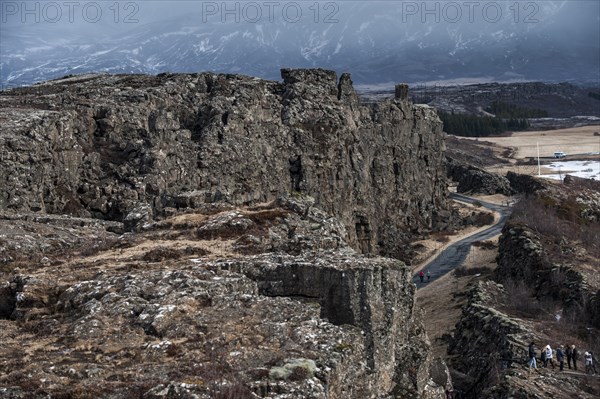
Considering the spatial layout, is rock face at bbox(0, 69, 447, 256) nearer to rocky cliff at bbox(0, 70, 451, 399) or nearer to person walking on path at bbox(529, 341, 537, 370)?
rocky cliff at bbox(0, 70, 451, 399)

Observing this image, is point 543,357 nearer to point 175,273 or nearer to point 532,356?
point 532,356

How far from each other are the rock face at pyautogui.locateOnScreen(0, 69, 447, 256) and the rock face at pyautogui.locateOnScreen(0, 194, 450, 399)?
16.8 ft

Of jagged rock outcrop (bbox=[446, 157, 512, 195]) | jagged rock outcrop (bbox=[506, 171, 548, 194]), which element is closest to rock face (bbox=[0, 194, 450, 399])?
jagged rock outcrop (bbox=[506, 171, 548, 194])

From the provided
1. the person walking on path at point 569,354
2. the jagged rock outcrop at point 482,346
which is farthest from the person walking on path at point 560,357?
the jagged rock outcrop at point 482,346

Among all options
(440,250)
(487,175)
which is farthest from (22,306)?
(487,175)

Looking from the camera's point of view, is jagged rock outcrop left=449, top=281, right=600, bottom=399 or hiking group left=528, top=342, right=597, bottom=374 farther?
hiking group left=528, top=342, right=597, bottom=374

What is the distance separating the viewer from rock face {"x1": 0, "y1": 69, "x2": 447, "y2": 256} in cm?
4000

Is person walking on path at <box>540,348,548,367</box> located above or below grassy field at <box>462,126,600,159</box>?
above

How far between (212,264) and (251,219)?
15.7ft

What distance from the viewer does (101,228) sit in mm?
29609

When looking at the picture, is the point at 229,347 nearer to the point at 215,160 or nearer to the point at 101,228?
the point at 101,228

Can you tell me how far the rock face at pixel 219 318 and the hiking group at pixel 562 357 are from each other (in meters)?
9.93

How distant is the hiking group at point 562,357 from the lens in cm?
3328

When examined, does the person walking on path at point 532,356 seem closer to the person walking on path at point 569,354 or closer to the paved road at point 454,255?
the person walking on path at point 569,354
